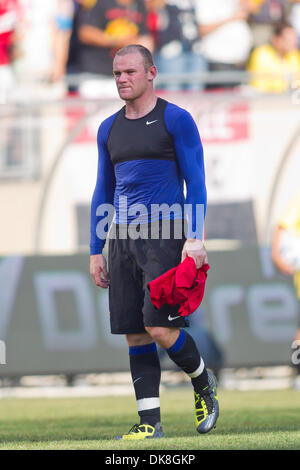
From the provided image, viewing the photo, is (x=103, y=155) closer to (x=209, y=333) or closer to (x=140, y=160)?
(x=140, y=160)

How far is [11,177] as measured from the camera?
10.7m

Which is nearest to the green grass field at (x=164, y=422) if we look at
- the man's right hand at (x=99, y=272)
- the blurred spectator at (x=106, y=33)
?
the man's right hand at (x=99, y=272)

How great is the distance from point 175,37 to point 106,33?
822mm

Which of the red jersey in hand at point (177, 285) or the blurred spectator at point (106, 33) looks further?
the blurred spectator at point (106, 33)

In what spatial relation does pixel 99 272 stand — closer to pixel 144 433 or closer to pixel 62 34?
pixel 144 433

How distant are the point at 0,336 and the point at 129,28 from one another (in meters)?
4.05

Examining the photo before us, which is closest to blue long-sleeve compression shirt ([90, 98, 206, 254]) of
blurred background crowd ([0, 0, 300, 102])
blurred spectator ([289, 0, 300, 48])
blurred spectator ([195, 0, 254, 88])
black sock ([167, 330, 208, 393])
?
black sock ([167, 330, 208, 393])

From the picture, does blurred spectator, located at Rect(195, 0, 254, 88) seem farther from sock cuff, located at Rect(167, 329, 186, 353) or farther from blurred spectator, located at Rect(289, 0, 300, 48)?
sock cuff, located at Rect(167, 329, 186, 353)

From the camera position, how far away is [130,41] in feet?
39.6

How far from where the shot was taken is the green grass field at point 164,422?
569 cm

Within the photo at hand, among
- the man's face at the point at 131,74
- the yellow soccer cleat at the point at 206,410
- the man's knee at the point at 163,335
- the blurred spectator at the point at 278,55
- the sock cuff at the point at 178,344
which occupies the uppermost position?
the blurred spectator at the point at 278,55

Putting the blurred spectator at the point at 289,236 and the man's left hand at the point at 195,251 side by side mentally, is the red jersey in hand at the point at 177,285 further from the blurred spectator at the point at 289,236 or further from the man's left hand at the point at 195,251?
the blurred spectator at the point at 289,236

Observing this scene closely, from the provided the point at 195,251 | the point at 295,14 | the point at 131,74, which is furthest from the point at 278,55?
the point at 195,251
